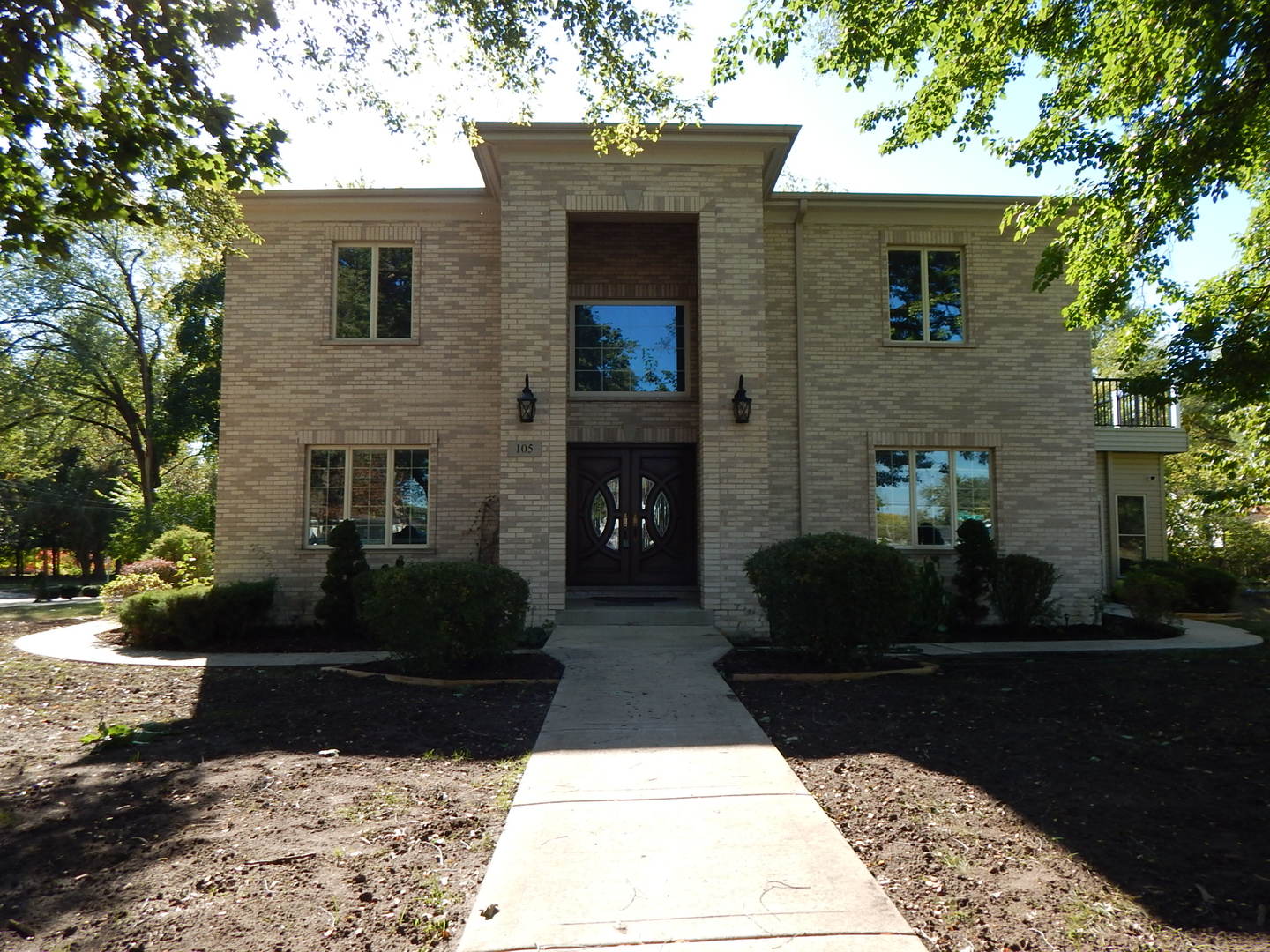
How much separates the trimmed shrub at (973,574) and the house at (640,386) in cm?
50

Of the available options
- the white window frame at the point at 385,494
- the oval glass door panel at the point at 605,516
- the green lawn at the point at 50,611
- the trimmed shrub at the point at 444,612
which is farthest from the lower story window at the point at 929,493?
the green lawn at the point at 50,611

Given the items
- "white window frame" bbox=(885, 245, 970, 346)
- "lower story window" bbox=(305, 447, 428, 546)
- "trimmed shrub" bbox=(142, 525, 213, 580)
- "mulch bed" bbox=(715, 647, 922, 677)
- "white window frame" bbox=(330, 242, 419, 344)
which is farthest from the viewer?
"trimmed shrub" bbox=(142, 525, 213, 580)

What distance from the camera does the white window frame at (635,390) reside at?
12016 mm

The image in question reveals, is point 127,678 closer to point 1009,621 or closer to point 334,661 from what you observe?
point 334,661

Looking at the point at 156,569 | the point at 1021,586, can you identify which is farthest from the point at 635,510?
the point at 156,569

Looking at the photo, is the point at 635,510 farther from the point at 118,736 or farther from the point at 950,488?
the point at 118,736

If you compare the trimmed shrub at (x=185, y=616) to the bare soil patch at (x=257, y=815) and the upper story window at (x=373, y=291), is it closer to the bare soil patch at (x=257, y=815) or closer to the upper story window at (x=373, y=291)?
the bare soil patch at (x=257, y=815)

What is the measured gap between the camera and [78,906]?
3117mm

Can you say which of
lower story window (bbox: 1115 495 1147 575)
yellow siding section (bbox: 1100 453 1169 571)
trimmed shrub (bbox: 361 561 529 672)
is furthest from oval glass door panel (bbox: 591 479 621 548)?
lower story window (bbox: 1115 495 1147 575)

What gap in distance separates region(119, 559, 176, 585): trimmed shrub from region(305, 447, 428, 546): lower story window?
9.88 ft

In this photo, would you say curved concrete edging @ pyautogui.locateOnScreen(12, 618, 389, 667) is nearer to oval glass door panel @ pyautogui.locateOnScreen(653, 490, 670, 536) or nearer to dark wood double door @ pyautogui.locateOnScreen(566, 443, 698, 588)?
dark wood double door @ pyautogui.locateOnScreen(566, 443, 698, 588)

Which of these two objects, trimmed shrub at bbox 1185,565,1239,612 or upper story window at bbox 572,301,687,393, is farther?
trimmed shrub at bbox 1185,565,1239,612

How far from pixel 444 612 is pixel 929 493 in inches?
320

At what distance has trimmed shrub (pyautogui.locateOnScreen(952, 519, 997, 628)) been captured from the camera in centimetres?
1127
